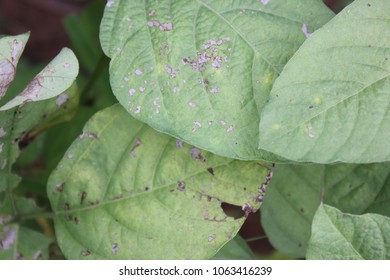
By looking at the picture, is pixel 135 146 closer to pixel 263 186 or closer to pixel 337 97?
pixel 263 186

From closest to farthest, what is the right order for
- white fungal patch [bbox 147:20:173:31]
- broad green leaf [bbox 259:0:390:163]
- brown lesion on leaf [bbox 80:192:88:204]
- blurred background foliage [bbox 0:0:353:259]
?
broad green leaf [bbox 259:0:390:163], white fungal patch [bbox 147:20:173:31], brown lesion on leaf [bbox 80:192:88:204], blurred background foliage [bbox 0:0:353:259]

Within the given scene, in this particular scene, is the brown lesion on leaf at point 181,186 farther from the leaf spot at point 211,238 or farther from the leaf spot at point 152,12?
the leaf spot at point 152,12

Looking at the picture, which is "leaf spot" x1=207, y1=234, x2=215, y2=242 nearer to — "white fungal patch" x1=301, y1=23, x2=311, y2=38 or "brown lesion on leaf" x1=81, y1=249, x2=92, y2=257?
"brown lesion on leaf" x1=81, y1=249, x2=92, y2=257

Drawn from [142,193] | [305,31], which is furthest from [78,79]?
[305,31]

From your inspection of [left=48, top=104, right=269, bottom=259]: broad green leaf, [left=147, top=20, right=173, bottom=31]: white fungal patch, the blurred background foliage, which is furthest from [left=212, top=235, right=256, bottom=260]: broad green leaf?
[left=147, top=20, right=173, bottom=31]: white fungal patch

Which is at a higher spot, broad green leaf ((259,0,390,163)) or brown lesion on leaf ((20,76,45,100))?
brown lesion on leaf ((20,76,45,100))

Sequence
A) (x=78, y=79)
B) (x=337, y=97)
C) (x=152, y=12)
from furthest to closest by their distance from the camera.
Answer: (x=78, y=79), (x=152, y=12), (x=337, y=97)

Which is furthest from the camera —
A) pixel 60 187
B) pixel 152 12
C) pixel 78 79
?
pixel 78 79
